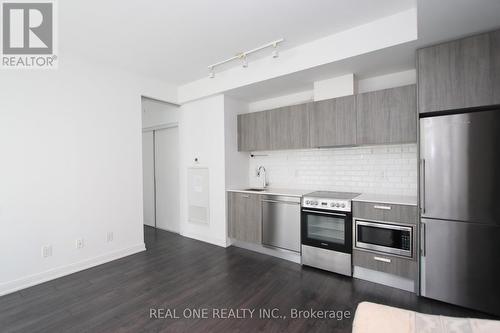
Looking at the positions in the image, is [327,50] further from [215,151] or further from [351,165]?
[215,151]

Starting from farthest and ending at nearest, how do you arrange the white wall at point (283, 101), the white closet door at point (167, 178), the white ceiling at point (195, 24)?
1. the white closet door at point (167, 178)
2. the white wall at point (283, 101)
3. the white ceiling at point (195, 24)

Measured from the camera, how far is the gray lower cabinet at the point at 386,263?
251 centimetres

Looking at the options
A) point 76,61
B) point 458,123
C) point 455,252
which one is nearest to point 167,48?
point 76,61

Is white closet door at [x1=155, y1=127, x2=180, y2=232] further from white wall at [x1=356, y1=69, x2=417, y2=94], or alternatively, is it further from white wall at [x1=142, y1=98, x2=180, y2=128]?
white wall at [x1=356, y1=69, x2=417, y2=94]

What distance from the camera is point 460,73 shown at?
2211 mm

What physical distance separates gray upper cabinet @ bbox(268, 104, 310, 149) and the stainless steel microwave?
4.49ft

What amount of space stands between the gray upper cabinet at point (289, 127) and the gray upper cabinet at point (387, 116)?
760mm

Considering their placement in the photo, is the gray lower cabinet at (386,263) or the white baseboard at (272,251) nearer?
the gray lower cabinet at (386,263)

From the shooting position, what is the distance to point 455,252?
224 cm

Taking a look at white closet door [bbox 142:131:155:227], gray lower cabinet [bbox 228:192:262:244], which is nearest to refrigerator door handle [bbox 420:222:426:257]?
gray lower cabinet [bbox 228:192:262:244]

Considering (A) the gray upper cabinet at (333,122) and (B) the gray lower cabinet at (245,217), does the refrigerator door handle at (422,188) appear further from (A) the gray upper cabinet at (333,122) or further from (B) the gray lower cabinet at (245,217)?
(B) the gray lower cabinet at (245,217)

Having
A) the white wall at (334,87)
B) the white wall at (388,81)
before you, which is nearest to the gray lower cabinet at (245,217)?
the white wall at (334,87)

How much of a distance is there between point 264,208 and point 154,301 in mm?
1880

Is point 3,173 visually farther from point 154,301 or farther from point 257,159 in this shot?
point 257,159
